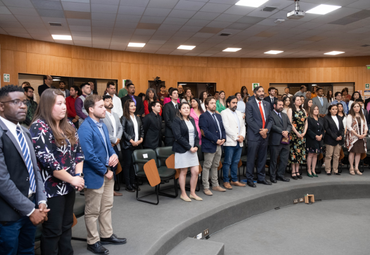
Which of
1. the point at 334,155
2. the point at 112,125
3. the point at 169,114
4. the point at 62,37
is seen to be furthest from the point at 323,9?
the point at 62,37

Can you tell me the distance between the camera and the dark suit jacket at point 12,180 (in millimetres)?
1624

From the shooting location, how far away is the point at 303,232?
→ 4020mm

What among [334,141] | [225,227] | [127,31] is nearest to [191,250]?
[225,227]

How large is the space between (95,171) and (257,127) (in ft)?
10.5

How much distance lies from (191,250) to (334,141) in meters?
4.22

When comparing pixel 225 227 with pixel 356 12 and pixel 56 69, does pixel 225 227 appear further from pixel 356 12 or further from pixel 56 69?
pixel 56 69

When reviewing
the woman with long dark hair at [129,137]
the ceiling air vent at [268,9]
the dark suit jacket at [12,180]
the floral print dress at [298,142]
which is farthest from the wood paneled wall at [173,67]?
the dark suit jacket at [12,180]

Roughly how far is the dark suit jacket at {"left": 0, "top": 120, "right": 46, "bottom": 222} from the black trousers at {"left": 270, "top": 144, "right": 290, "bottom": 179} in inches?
174

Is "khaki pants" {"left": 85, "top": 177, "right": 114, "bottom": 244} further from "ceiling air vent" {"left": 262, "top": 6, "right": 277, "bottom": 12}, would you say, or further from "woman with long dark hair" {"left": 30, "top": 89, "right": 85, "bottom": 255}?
"ceiling air vent" {"left": 262, "top": 6, "right": 277, "bottom": 12}

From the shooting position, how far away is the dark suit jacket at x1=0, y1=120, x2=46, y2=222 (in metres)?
1.62

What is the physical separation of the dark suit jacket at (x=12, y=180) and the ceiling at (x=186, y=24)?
15.0ft

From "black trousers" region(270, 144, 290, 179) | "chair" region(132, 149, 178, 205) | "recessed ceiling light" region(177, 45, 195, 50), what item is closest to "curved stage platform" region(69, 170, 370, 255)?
"chair" region(132, 149, 178, 205)

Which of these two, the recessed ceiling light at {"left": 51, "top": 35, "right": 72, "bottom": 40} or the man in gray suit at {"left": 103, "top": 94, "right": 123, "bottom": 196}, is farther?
the recessed ceiling light at {"left": 51, "top": 35, "right": 72, "bottom": 40}

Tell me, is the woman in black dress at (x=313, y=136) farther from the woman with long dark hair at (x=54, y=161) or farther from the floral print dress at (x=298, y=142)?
the woman with long dark hair at (x=54, y=161)
